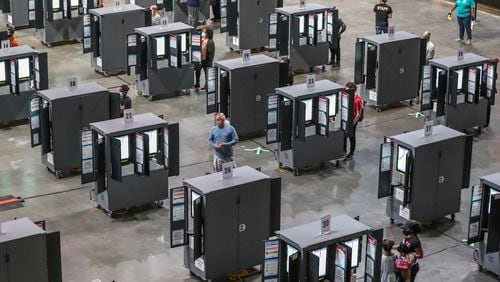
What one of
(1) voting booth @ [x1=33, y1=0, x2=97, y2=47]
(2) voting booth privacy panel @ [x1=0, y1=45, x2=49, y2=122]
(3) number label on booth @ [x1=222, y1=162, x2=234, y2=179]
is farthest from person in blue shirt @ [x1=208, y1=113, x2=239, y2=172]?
(1) voting booth @ [x1=33, y1=0, x2=97, y2=47]

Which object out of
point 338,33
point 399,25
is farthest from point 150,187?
point 399,25

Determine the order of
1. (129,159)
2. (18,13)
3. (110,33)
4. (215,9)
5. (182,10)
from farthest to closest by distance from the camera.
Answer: (215,9)
(182,10)
(18,13)
(110,33)
(129,159)

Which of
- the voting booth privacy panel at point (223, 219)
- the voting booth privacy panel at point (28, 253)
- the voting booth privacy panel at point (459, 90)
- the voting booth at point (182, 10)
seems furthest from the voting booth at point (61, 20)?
the voting booth privacy panel at point (28, 253)

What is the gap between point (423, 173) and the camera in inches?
897

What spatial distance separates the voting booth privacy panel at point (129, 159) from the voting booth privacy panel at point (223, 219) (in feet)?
9.50

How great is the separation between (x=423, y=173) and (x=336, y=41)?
11599 mm

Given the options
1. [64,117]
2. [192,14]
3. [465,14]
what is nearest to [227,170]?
[64,117]

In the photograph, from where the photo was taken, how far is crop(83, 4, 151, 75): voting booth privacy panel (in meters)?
32.4

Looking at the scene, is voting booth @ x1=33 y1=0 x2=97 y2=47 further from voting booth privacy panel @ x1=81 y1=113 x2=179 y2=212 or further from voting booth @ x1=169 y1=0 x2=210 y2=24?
voting booth privacy panel @ x1=81 y1=113 x2=179 y2=212

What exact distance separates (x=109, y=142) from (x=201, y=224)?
3.67m

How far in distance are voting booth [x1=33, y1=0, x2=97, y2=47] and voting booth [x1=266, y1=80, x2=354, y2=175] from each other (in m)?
11.5

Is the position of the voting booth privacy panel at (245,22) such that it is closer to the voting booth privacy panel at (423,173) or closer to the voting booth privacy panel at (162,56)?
the voting booth privacy panel at (162,56)

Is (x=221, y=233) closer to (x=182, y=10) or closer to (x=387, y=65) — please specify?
(x=387, y=65)

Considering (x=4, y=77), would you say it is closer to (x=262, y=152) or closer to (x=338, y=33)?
(x=262, y=152)
